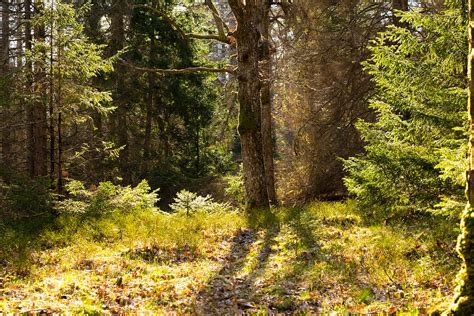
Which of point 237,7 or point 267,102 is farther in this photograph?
point 267,102

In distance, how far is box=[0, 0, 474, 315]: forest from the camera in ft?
17.4

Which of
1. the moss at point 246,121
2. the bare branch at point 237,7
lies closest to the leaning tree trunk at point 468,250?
the moss at point 246,121

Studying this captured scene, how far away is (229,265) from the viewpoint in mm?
7465

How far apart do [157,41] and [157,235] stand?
1472 centimetres

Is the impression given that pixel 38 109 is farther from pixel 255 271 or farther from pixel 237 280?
pixel 237 280

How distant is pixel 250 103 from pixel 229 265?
5.25m

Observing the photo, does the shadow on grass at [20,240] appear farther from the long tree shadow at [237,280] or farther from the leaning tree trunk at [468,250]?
the leaning tree trunk at [468,250]

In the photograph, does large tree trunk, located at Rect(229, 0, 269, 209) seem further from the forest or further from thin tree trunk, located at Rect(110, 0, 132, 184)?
thin tree trunk, located at Rect(110, 0, 132, 184)

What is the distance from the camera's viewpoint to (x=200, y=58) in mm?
21766

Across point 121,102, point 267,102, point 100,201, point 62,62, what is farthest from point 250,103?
point 121,102

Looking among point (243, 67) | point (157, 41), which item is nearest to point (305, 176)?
point (243, 67)

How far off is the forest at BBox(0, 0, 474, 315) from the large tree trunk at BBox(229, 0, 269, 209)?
0.12 feet

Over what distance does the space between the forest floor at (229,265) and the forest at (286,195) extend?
1.5 inches

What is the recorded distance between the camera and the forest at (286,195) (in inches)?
209
